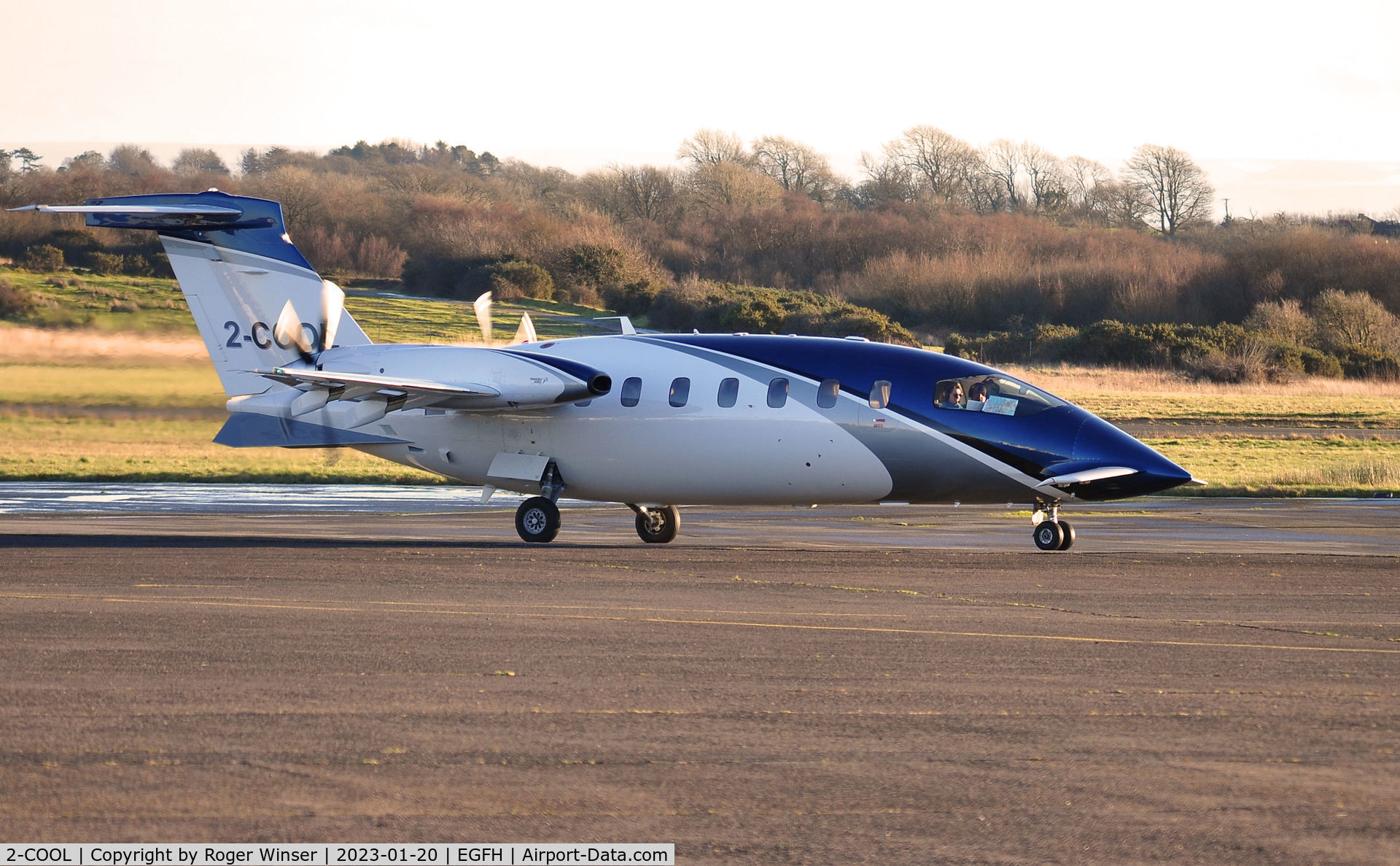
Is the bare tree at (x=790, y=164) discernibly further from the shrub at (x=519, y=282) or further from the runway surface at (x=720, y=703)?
the runway surface at (x=720, y=703)

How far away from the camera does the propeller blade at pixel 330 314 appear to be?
2427 cm

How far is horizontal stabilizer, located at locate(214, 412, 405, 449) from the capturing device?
23.4 metres

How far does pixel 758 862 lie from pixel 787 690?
3975 millimetres

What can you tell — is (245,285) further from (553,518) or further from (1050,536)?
(1050,536)

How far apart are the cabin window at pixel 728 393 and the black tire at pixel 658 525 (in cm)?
244

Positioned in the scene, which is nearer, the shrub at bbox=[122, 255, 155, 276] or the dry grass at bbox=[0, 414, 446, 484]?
the dry grass at bbox=[0, 414, 446, 484]

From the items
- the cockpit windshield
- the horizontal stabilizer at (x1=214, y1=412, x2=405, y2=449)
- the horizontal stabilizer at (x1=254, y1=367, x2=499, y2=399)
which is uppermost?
the horizontal stabilizer at (x1=254, y1=367, x2=499, y2=399)

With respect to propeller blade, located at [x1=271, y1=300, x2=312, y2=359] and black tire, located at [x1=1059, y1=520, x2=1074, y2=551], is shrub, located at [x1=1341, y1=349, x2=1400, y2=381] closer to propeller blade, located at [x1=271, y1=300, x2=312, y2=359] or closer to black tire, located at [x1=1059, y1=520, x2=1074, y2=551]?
black tire, located at [x1=1059, y1=520, x2=1074, y2=551]

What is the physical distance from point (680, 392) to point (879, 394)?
3098 mm

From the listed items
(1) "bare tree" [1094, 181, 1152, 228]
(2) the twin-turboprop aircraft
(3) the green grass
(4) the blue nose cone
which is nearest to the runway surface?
(4) the blue nose cone

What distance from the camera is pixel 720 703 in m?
10.1


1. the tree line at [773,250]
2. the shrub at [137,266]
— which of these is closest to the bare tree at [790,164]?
the tree line at [773,250]

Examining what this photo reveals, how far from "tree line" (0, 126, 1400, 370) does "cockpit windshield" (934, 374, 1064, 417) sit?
50839mm

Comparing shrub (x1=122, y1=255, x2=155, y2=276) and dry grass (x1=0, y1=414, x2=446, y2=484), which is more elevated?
shrub (x1=122, y1=255, x2=155, y2=276)
